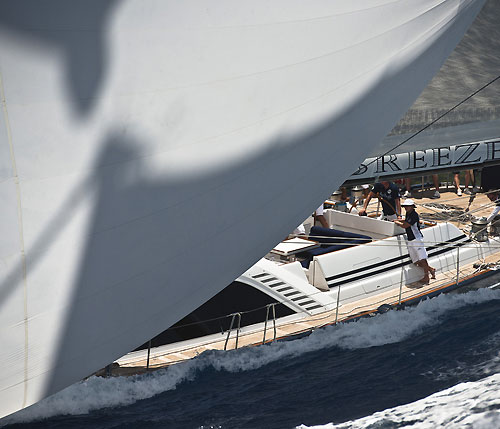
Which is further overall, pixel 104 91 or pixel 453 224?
pixel 453 224

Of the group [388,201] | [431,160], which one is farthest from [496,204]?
[431,160]

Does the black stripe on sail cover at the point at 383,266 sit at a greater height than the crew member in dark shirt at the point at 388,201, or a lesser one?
lesser

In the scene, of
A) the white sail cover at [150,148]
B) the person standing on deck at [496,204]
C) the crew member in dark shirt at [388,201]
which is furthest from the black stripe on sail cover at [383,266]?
the white sail cover at [150,148]

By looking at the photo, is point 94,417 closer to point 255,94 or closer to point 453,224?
point 255,94

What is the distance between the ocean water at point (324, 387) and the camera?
666cm

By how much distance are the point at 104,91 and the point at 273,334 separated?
16.5 ft

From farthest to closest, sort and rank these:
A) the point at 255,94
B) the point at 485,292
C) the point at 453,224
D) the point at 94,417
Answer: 1. the point at 453,224
2. the point at 485,292
3. the point at 94,417
4. the point at 255,94

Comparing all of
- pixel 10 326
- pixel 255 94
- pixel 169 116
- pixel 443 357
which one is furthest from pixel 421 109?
pixel 10 326

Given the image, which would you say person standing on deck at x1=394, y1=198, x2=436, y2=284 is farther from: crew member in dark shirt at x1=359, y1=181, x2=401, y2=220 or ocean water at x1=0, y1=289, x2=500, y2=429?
ocean water at x1=0, y1=289, x2=500, y2=429

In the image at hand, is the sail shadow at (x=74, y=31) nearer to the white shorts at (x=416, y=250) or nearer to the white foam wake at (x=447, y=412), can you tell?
the white foam wake at (x=447, y=412)

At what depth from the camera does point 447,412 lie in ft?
21.9

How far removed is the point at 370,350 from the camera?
8359mm

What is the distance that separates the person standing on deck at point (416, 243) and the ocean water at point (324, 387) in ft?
3.17

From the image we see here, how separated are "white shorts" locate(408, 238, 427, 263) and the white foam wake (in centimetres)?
267
